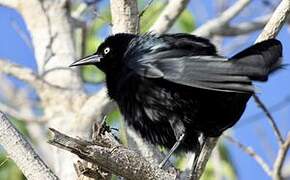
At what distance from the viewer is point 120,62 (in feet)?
15.6

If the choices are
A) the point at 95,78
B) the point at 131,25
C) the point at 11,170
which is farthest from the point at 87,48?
the point at 131,25

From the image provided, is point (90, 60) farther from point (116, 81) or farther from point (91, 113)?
point (91, 113)

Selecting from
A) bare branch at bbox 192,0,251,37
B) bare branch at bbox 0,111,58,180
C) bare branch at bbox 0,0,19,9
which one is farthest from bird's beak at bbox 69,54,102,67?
bare branch at bbox 0,0,19,9

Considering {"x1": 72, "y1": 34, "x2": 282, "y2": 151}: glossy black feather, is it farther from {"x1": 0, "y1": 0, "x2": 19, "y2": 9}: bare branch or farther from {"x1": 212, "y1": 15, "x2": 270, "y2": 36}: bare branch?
{"x1": 212, "y1": 15, "x2": 270, "y2": 36}: bare branch

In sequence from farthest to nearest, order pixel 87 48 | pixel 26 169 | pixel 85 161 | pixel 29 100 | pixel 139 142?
1. pixel 29 100
2. pixel 87 48
3. pixel 139 142
4. pixel 85 161
5. pixel 26 169

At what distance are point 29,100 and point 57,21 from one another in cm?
213

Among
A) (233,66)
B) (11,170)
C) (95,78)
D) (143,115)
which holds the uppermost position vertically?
(233,66)

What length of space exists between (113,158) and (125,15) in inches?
51.7

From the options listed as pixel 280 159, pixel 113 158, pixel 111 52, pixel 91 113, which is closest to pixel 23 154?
pixel 113 158

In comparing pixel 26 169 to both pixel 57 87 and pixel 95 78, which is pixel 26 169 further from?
pixel 95 78

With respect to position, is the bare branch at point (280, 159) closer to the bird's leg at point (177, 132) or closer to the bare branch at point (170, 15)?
the bird's leg at point (177, 132)

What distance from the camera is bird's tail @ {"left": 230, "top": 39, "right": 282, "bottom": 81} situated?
3.98 metres

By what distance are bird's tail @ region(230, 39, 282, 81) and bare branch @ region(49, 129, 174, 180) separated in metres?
0.64

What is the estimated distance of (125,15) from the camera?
4766 mm
